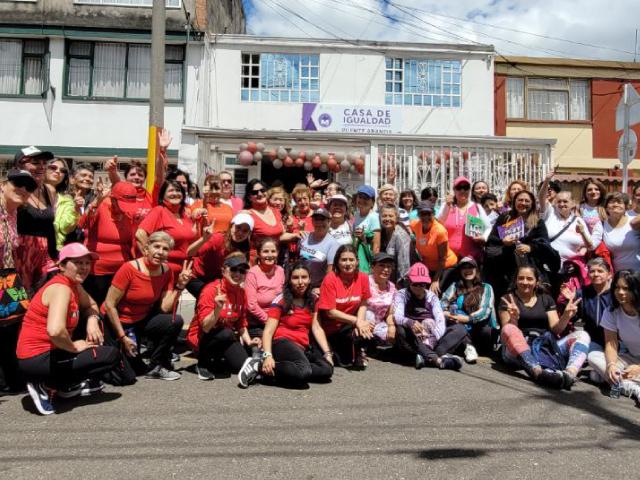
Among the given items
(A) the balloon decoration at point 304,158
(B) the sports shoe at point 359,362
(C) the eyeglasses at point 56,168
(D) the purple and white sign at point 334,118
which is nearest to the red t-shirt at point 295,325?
(B) the sports shoe at point 359,362

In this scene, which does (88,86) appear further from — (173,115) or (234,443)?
(234,443)

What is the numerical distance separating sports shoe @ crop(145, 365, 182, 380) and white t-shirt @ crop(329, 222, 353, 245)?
2.22 meters

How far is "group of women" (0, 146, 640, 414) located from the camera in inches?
172

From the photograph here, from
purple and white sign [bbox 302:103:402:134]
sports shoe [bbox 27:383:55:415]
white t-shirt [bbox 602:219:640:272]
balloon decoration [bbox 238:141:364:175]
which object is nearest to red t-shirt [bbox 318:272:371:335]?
sports shoe [bbox 27:383:55:415]

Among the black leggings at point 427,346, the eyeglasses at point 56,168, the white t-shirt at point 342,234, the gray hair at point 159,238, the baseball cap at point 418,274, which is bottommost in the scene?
the black leggings at point 427,346

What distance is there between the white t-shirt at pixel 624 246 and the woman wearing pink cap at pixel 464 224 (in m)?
1.30

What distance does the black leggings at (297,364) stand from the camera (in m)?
4.68

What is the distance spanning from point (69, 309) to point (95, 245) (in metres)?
1.22

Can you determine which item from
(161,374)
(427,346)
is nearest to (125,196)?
(161,374)

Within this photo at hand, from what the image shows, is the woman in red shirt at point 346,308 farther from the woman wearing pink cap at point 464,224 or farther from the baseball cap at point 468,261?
the woman wearing pink cap at point 464,224

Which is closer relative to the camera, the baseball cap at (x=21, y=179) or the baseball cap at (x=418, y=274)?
the baseball cap at (x=21, y=179)

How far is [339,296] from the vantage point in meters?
5.30

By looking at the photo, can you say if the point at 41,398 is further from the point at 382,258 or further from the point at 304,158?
the point at 304,158

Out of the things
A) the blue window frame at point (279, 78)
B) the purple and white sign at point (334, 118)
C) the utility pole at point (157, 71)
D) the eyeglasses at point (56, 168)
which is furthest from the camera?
the blue window frame at point (279, 78)
